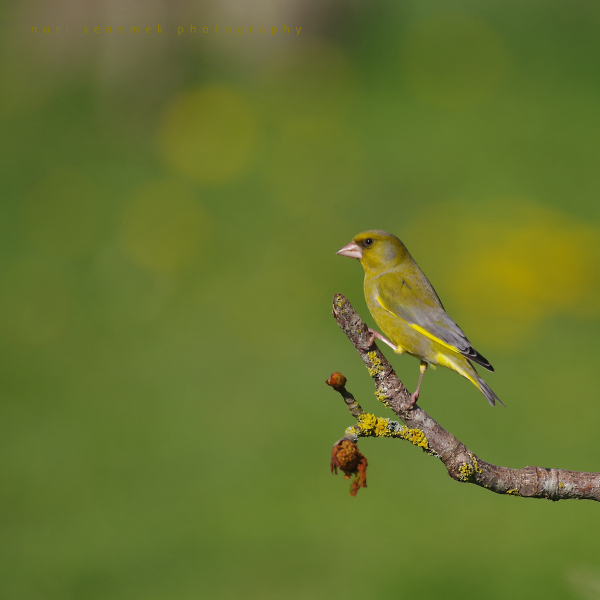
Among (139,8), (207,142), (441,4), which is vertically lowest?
(207,142)

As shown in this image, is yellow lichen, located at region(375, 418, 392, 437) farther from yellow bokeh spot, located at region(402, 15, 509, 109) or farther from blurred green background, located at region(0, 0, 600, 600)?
yellow bokeh spot, located at region(402, 15, 509, 109)

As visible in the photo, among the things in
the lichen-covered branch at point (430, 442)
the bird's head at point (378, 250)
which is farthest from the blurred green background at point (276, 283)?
the bird's head at point (378, 250)

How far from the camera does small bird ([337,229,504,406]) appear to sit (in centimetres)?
492

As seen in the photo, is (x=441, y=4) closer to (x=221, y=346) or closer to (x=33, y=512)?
(x=221, y=346)

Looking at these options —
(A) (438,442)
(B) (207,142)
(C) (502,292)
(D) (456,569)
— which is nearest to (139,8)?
(B) (207,142)

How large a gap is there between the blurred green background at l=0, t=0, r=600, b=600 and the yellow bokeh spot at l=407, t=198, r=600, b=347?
6 cm

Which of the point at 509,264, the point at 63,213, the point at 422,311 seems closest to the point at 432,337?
the point at 422,311

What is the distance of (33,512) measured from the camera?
11.1 meters

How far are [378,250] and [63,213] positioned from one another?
14283 mm

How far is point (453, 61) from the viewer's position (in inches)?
917

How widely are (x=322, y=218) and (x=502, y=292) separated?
4326 mm

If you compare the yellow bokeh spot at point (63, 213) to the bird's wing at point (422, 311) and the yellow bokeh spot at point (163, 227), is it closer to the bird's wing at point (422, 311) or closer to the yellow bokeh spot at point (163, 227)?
the yellow bokeh spot at point (163, 227)

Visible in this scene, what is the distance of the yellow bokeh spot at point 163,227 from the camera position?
1641 centimetres

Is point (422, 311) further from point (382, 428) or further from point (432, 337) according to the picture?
point (382, 428)
